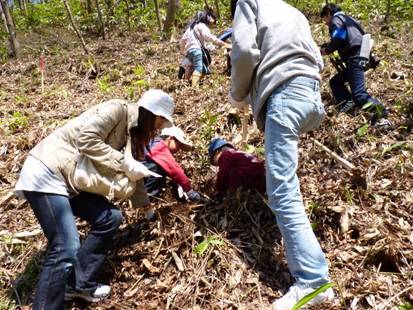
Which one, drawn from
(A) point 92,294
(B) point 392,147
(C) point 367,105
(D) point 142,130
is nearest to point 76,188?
(D) point 142,130

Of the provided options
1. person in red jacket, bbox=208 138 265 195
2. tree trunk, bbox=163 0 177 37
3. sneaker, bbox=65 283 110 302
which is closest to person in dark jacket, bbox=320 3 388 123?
person in red jacket, bbox=208 138 265 195

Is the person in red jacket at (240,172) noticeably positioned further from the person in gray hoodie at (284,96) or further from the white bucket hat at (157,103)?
the white bucket hat at (157,103)

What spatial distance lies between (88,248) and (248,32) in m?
2.15

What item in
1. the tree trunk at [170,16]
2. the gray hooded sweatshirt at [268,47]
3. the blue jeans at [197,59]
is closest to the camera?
the gray hooded sweatshirt at [268,47]

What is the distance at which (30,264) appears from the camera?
400cm

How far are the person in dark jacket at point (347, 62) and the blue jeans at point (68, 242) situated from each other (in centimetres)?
353

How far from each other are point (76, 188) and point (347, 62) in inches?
159

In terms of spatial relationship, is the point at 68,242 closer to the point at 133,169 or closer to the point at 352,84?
the point at 133,169

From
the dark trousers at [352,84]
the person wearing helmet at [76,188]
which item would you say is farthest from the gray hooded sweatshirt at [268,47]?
the dark trousers at [352,84]

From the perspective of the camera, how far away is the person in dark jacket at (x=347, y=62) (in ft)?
17.5

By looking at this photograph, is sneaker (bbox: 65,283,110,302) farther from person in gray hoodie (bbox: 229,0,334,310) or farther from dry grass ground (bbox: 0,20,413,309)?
person in gray hoodie (bbox: 229,0,334,310)

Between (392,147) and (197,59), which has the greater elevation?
(197,59)

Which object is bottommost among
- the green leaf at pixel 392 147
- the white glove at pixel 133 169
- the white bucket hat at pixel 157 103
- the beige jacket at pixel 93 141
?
the green leaf at pixel 392 147

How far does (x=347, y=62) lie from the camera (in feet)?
18.3
